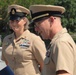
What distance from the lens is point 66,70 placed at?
9.08 feet

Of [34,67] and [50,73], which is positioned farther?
[34,67]

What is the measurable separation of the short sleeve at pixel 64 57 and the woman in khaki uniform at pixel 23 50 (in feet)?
5.36

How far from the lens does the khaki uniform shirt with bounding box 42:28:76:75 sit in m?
2.77

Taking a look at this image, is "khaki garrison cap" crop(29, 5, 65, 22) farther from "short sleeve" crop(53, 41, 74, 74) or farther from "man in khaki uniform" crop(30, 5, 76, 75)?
"short sleeve" crop(53, 41, 74, 74)

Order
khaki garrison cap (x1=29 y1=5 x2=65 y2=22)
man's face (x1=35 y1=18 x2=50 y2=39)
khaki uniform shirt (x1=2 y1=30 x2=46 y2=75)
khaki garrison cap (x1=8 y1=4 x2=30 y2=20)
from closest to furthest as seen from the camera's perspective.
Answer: man's face (x1=35 y1=18 x2=50 y2=39) < khaki garrison cap (x1=29 y1=5 x2=65 y2=22) < khaki uniform shirt (x1=2 y1=30 x2=46 y2=75) < khaki garrison cap (x1=8 y1=4 x2=30 y2=20)

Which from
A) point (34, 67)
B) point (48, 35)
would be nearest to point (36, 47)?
point (34, 67)

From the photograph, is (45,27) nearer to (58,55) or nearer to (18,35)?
(58,55)

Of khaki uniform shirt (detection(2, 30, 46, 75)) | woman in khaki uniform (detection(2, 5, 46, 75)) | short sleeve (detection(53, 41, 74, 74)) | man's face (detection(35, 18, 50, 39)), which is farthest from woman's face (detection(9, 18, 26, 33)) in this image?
short sleeve (detection(53, 41, 74, 74))

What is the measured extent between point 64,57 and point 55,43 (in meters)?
0.13

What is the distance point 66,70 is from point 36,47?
168 centimetres

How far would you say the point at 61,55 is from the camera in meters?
2.76

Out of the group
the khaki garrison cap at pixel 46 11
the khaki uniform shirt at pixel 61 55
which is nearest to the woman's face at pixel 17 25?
the khaki garrison cap at pixel 46 11

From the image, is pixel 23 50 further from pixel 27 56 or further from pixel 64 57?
pixel 64 57

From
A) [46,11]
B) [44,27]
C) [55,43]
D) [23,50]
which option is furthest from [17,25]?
[55,43]
